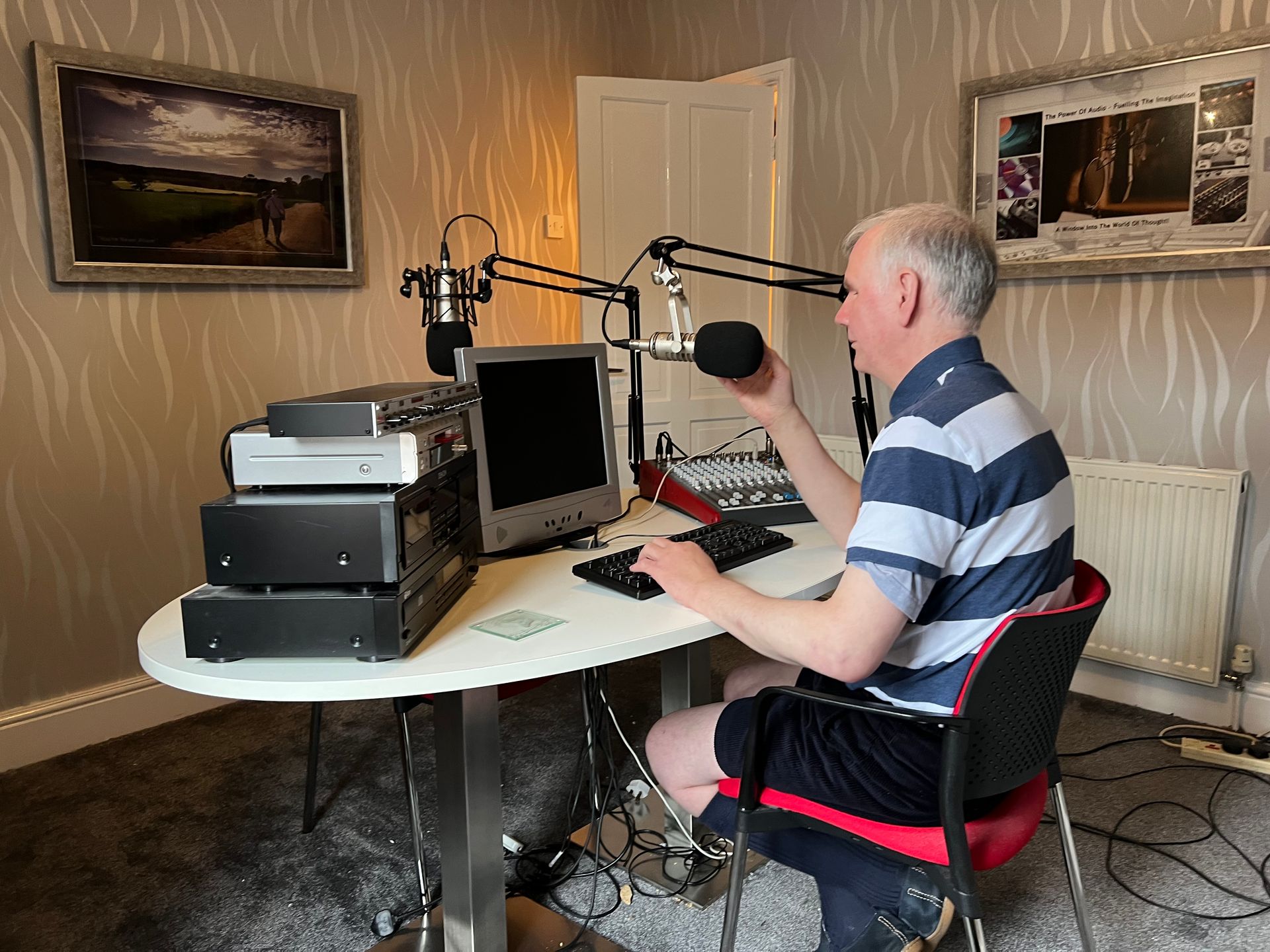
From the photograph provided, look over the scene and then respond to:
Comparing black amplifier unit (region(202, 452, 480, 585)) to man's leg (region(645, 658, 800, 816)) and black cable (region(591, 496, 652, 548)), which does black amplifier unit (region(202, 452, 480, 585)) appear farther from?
black cable (region(591, 496, 652, 548))

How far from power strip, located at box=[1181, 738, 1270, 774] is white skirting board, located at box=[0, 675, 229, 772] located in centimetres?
274

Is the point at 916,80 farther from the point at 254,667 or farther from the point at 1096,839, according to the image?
the point at 254,667

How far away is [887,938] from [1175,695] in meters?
2.02

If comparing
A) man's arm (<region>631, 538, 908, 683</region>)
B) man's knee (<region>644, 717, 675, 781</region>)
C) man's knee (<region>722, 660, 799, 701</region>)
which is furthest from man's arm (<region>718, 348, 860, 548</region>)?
man's knee (<region>644, 717, 675, 781</region>)

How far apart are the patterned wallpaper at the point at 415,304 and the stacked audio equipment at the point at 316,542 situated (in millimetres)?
1869

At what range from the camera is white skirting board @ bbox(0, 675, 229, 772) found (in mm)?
2709

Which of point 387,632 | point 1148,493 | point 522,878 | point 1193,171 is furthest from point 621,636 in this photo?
point 1193,171

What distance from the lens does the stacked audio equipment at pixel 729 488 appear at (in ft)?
6.61

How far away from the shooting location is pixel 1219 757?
259 cm

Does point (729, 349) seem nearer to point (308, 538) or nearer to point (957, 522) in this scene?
point (957, 522)

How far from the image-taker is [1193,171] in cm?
275

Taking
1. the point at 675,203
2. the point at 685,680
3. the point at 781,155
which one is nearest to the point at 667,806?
the point at 685,680

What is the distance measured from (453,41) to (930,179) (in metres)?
1.86

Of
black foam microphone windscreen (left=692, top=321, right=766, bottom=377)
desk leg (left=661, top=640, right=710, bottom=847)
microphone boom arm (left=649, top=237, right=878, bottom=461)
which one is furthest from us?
desk leg (left=661, top=640, right=710, bottom=847)
